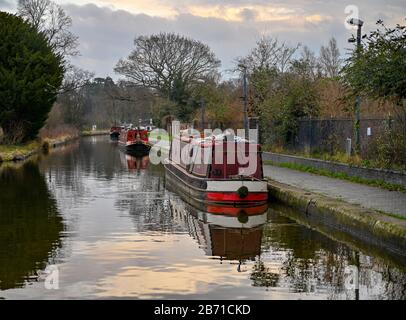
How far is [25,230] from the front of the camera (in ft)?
47.6

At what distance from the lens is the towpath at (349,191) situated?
1403cm

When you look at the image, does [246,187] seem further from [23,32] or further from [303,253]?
[23,32]

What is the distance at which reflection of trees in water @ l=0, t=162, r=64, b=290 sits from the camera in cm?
1076

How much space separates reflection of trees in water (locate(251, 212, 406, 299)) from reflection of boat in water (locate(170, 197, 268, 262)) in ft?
1.39

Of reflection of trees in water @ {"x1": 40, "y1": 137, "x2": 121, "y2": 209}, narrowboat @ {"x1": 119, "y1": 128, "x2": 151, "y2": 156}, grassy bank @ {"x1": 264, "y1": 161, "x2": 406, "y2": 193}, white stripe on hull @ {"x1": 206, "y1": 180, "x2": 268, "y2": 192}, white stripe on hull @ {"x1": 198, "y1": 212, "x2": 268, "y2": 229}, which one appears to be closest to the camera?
white stripe on hull @ {"x1": 198, "y1": 212, "x2": 268, "y2": 229}

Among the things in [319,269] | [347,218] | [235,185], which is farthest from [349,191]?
[319,269]

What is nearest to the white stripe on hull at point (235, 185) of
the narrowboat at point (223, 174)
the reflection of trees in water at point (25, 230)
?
the narrowboat at point (223, 174)

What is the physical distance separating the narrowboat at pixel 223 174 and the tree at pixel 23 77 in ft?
71.1

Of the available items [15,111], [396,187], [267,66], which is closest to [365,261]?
[396,187]

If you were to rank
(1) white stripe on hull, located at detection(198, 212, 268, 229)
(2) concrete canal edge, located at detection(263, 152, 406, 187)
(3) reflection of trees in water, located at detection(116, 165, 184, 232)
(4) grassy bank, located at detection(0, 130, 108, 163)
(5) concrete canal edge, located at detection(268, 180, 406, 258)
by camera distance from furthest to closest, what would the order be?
(4) grassy bank, located at detection(0, 130, 108, 163)
(2) concrete canal edge, located at detection(263, 152, 406, 187)
(3) reflection of trees in water, located at detection(116, 165, 184, 232)
(1) white stripe on hull, located at detection(198, 212, 268, 229)
(5) concrete canal edge, located at detection(268, 180, 406, 258)

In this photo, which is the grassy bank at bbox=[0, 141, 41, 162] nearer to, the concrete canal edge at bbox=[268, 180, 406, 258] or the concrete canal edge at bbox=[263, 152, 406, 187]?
the concrete canal edge at bbox=[263, 152, 406, 187]

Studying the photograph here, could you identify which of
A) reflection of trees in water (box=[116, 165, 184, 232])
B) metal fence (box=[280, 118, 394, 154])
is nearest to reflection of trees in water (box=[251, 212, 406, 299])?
reflection of trees in water (box=[116, 165, 184, 232])

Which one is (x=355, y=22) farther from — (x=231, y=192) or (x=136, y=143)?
(x=136, y=143)

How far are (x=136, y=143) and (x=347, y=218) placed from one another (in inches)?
1421
